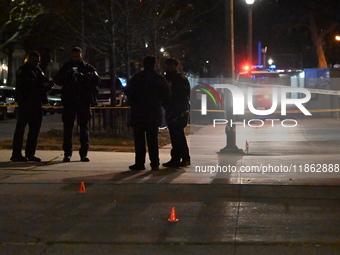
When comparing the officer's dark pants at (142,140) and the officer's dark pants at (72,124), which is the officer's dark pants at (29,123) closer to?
the officer's dark pants at (72,124)

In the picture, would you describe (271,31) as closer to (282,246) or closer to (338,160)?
(338,160)

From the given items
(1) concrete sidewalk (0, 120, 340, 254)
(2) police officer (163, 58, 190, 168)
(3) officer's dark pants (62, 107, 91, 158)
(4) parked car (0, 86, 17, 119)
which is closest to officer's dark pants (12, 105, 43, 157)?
(1) concrete sidewalk (0, 120, 340, 254)

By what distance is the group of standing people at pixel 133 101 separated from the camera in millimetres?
10391

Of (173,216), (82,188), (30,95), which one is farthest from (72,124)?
(173,216)

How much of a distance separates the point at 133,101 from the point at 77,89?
4.34 feet

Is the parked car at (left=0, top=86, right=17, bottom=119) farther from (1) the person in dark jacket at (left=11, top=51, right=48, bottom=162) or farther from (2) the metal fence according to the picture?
(1) the person in dark jacket at (left=11, top=51, right=48, bottom=162)

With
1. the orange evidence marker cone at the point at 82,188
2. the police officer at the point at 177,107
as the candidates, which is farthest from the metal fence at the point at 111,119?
the orange evidence marker cone at the point at 82,188

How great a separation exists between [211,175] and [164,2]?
15328mm

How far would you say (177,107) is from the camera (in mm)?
10922

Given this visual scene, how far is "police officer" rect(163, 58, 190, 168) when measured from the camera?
10883 mm

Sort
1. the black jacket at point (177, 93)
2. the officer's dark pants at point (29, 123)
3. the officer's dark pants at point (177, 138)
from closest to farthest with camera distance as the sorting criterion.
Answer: the black jacket at point (177, 93) → the officer's dark pants at point (177, 138) → the officer's dark pants at point (29, 123)

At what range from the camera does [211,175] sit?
10164 mm

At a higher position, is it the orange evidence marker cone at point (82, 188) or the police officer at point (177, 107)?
the police officer at point (177, 107)

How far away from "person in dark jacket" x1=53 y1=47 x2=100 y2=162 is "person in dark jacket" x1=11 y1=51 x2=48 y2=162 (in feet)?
1.41
